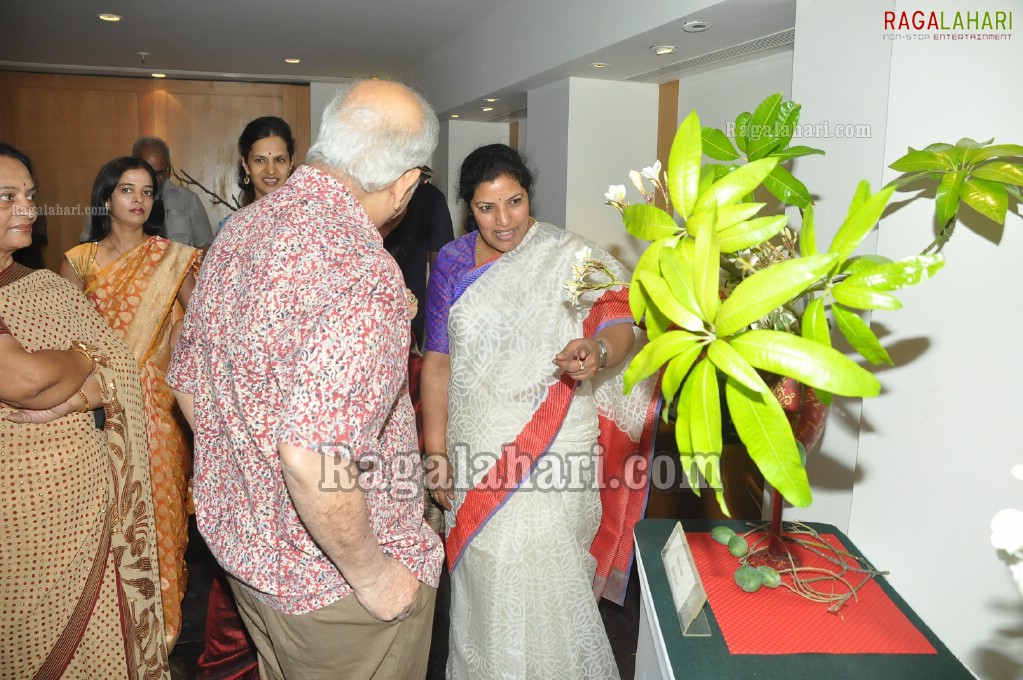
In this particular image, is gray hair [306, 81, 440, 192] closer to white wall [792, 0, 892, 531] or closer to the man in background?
white wall [792, 0, 892, 531]

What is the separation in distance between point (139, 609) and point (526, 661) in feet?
2.97

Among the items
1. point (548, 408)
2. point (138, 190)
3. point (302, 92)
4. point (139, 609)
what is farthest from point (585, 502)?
point (302, 92)

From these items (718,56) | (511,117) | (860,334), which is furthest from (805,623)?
(511,117)

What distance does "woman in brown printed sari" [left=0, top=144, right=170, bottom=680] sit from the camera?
4.96 feet

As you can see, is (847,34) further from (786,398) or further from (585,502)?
(585,502)

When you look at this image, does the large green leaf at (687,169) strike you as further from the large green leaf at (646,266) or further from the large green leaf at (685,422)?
the large green leaf at (685,422)

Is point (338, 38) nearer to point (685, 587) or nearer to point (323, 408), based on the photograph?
point (323, 408)

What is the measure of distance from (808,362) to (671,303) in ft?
0.49

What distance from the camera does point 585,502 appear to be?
1861 millimetres

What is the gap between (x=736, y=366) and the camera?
28.9 inches

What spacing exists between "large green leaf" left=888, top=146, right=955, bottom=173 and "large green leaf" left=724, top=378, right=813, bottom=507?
553 millimetres

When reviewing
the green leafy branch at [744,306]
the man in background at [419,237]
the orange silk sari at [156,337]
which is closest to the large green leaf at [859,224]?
the green leafy branch at [744,306]

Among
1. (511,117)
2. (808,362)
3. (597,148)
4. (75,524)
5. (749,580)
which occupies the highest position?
(511,117)

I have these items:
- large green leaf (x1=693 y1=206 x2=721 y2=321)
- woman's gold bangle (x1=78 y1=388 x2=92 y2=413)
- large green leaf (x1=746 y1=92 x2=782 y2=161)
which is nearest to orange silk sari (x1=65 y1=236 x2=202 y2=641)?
woman's gold bangle (x1=78 y1=388 x2=92 y2=413)
